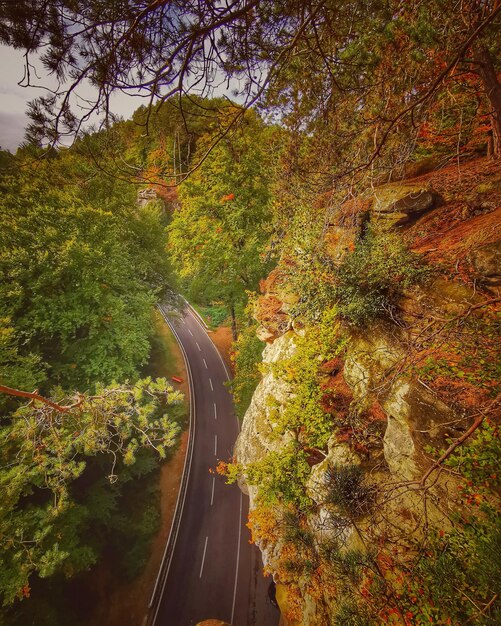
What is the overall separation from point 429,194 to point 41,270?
13.9 m

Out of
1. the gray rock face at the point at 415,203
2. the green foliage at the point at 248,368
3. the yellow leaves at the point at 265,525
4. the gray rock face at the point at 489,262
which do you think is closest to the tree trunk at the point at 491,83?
the gray rock face at the point at 415,203

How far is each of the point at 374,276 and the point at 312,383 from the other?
9.95 feet

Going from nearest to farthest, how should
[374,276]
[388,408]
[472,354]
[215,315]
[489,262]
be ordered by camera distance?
[472,354] < [489,262] < [388,408] < [374,276] < [215,315]

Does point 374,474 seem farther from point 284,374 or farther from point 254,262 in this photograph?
point 254,262

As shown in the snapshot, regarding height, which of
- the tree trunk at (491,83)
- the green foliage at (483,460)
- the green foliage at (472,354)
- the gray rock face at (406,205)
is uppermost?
the tree trunk at (491,83)

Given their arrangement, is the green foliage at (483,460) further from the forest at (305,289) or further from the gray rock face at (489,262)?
the gray rock face at (489,262)

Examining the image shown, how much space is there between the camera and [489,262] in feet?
14.9

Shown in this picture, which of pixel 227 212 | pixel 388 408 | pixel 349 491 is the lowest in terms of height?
pixel 349 491

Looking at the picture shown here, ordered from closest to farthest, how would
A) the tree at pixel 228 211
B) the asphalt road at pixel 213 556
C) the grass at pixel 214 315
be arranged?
the asphalt road at pixel 213 556 < the tree at pixel 228 211 < the grass at pixel 214 315

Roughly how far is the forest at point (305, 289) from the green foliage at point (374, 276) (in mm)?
52

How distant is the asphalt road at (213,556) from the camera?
10.5 m

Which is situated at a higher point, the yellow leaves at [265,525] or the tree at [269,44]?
the tree at [269,44]

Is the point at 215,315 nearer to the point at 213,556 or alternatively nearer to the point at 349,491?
the point at 213,556

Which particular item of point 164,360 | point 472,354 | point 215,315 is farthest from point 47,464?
point 215,315
